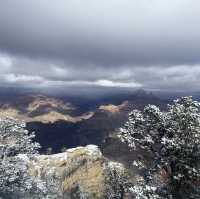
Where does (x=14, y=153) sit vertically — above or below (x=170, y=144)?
below

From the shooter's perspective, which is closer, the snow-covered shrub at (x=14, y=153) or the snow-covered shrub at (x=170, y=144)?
the snow-covered shrub at (x=170, y=144)

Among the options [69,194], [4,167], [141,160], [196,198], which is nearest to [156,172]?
[141,160]

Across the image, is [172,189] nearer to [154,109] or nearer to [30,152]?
[154,109]

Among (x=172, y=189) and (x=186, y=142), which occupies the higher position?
(x=186, y=142)

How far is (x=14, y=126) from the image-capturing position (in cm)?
Answer: 5703

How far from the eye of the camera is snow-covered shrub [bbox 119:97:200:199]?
36.4 metres

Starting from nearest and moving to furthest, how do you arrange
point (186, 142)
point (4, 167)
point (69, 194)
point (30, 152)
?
1. point (186, 142)
2. point (4, 167)
3. point (30, 152)
4. point (69, 194)

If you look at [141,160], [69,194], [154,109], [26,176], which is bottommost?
[69,194]

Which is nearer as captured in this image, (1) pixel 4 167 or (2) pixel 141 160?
(2) pixel 141 160

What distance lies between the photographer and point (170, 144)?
3594 centimetres

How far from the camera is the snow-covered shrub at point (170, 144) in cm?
3644

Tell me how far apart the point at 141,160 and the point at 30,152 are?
2446cm

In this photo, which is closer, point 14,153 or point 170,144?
point 170,144

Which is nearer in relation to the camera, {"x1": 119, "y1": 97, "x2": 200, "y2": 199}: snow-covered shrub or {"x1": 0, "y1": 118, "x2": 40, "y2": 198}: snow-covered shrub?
{"x1": 119, "y1": 97, "x2": 200, "y2": 199}: snow-covered shrub
